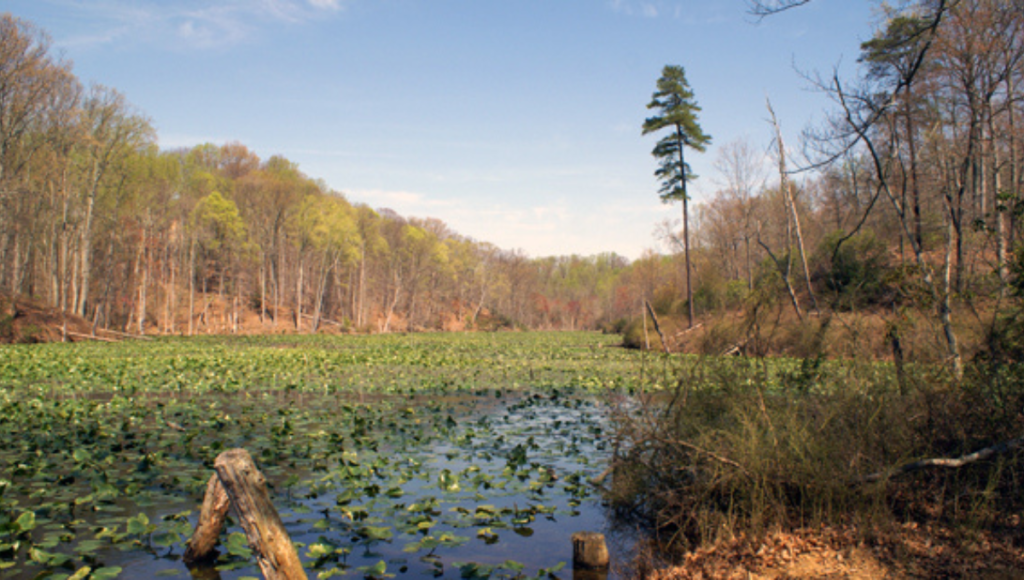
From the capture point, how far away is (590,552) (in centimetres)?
450

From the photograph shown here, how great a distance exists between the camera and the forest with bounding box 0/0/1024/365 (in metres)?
7.47

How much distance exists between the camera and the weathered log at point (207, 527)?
14.8ft

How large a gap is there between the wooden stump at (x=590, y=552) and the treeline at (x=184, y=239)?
2923 cm

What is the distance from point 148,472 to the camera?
653 cm

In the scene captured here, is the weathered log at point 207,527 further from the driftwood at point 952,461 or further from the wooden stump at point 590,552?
the driftwood at point 952,461

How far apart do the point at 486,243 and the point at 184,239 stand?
134 ft

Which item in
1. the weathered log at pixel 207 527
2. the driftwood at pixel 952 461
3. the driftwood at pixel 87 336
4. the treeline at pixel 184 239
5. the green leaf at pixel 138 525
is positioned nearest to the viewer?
the driftwood at pixel 952 461

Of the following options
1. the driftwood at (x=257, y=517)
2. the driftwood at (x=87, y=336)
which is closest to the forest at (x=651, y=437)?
the driftwood at (x=257, y=517)

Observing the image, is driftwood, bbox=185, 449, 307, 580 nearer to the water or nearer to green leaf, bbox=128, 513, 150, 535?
the water

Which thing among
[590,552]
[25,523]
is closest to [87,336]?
[25,523]

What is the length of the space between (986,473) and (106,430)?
9705 millimetres

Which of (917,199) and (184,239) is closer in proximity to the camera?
(917,199)

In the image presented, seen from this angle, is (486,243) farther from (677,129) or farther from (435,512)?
(435,512)

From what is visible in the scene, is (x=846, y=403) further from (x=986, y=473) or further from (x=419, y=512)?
(x=419, y=512)
